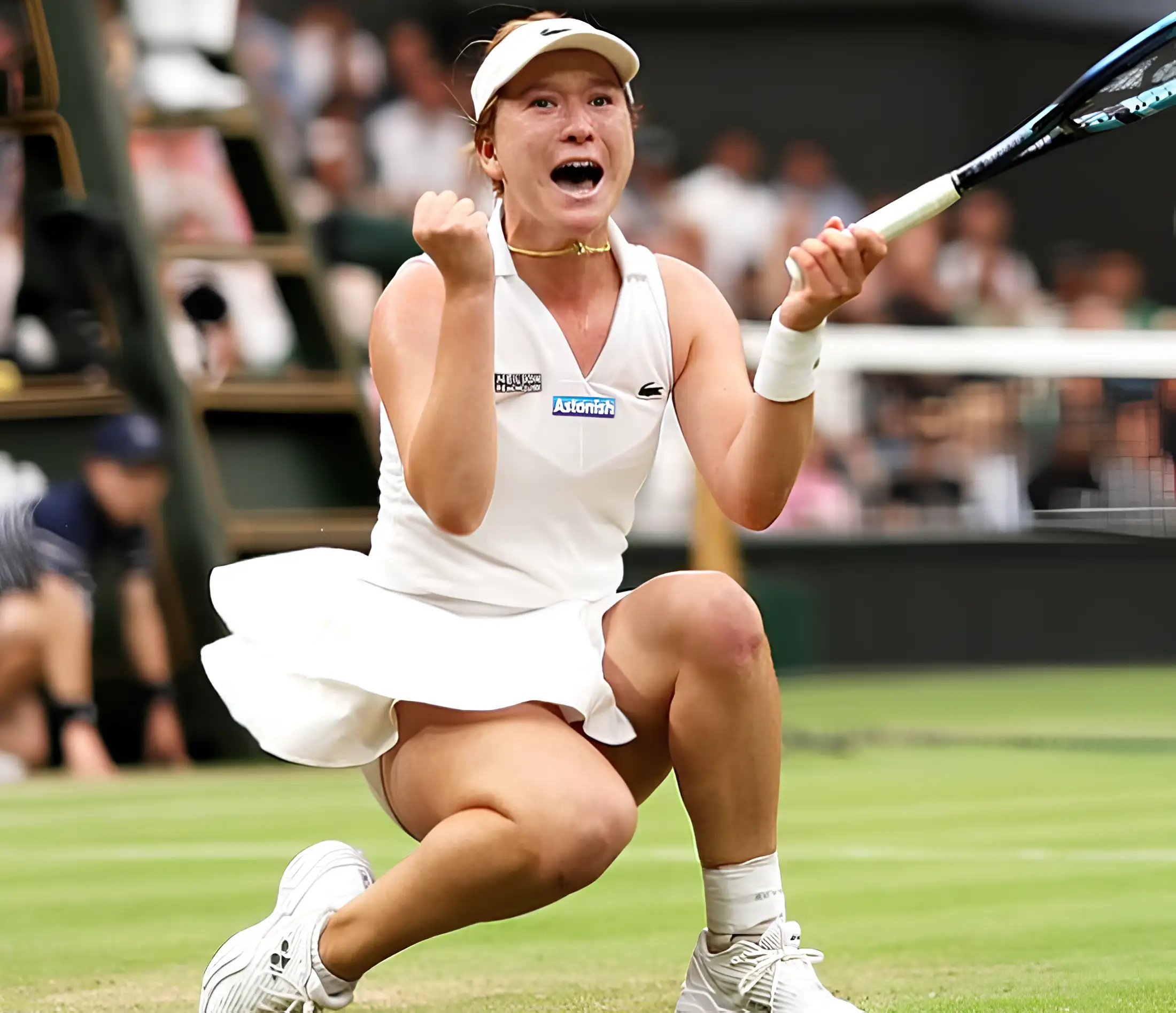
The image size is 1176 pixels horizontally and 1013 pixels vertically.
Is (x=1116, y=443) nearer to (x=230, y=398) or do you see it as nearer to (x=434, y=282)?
(x=230, y=398)

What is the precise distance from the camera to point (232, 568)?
321cm

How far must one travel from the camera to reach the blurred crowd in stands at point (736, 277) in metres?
8.72

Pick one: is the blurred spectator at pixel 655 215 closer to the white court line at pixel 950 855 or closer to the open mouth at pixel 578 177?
the white court line at pixel 950 855

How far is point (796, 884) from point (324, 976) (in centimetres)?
178

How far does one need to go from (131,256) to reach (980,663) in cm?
458

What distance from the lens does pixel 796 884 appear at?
4.43 metres

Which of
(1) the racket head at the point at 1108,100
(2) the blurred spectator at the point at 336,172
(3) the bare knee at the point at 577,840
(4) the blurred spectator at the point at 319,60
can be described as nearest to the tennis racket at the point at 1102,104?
(1) the racket head at the point at 1108,100

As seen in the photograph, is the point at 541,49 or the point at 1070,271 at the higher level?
the point at 541,49

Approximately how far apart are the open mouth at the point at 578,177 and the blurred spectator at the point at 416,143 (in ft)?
24.9

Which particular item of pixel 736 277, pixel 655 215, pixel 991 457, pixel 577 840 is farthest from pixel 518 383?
pixel 655 215

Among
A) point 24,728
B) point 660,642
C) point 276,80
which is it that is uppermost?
point 276,80

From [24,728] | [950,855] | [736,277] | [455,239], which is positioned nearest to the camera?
[455,239]

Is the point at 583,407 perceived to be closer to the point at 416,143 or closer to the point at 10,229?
the point at 10,229

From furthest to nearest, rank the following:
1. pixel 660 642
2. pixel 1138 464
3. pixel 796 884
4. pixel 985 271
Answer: pixel 985 271, pixel 1138 464, pixel 796 884, pixel 660 642
